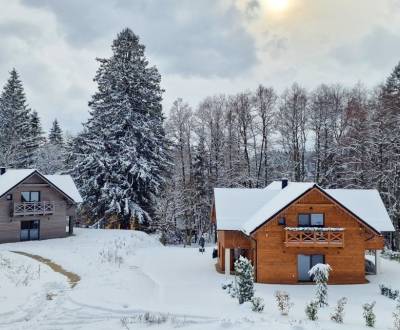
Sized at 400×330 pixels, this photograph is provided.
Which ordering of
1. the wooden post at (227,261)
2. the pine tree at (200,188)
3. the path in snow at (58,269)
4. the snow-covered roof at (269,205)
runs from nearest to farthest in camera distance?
the path in snow at (58,269), the snow-covered roof at (269,205), the wooden post at (227,261), the pine tree at (200,188)

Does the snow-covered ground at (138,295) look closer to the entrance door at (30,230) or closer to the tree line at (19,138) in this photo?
the entrance door at (30,230)

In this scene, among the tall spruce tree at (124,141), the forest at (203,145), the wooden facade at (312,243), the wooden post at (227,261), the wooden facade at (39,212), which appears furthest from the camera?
the tall spruce tree at (124,141)

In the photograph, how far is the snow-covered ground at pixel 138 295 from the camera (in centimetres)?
1478

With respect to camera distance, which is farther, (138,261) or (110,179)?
(110,179)

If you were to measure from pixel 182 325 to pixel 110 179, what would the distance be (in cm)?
2919

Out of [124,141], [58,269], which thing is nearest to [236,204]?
[58,269]

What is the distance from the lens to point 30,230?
1467 inches

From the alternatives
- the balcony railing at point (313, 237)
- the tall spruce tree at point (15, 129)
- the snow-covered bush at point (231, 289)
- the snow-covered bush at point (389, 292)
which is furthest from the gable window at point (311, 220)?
the tall spruce tree at point (15, 129)

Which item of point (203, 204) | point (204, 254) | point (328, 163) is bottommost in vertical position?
point (204, 254)

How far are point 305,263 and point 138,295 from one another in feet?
35.9

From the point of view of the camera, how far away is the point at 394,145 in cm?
3659

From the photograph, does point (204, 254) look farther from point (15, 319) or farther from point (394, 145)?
point (15, 319)

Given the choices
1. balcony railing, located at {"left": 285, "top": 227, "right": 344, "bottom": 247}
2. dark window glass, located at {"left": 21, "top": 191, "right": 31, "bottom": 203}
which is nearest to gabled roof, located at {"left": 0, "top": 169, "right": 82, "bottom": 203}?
dark window glass, located at {"left": 21, "top": 191, "right": 31, "bottom": 203}

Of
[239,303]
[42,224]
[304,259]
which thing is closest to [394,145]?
[304,259]
